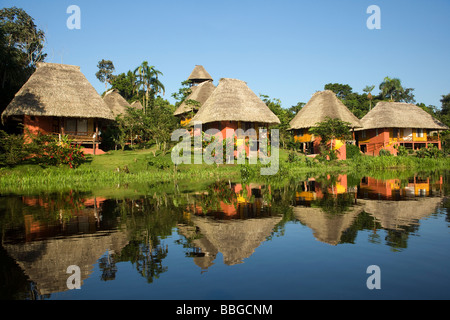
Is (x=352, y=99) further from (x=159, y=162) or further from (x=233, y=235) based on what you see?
(x=233, y=235)

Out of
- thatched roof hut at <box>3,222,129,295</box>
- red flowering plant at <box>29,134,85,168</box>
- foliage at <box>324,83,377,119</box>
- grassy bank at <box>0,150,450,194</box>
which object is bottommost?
thatched roof hut at <box>3,222,129,295</box>

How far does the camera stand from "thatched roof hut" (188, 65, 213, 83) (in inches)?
1590

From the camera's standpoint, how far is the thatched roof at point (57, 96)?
20.7m

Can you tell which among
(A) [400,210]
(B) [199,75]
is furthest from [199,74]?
(A) [400,210]

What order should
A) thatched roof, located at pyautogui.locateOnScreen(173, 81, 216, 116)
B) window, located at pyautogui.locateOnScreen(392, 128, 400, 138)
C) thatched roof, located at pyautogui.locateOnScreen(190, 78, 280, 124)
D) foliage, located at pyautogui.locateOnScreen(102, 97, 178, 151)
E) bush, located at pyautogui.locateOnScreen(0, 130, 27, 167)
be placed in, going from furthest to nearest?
1. window, located at pyautogui.locateOnScreen(392, 128, 400, 138)
2. thatched roof, located at pyautogui.locateOnScreen(173, 81, 216, 116)
3. thatched roof, located at pyautogui.locateOnScreen(190, 78, 280, 124)
4. foliage, located at pyautogui.locateOnScreen(102, 97, 178, 151)
5. bush, located at pyautogui.locateOnScreen(0, 130, 27, 167)

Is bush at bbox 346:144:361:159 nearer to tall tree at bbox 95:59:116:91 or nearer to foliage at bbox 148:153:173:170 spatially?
foliage at bbox 148:153:173:170

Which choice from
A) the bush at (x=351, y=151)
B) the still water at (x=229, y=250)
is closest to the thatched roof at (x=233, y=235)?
the still water at (x=229, y=250)

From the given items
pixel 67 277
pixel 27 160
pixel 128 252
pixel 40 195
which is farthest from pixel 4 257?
pixel 27 160

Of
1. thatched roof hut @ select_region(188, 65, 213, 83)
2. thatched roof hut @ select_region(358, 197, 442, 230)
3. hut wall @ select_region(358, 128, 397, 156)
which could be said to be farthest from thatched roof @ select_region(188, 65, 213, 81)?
thatched roof hut @ select_region(358, 197, 442, 230)

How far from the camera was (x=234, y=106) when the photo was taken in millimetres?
24859

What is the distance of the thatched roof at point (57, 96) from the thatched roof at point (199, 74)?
59.0ft

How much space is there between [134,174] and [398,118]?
26.7 meters

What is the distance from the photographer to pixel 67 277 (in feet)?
14.3
